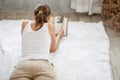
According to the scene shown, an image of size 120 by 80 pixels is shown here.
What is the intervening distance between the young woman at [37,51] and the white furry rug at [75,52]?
34cm

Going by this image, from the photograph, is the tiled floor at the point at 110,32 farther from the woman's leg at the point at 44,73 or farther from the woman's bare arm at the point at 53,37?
the woman's leg at the point at 44,73

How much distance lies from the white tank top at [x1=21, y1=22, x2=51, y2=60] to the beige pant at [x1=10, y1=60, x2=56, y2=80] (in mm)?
108

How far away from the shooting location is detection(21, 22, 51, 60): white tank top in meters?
2.02

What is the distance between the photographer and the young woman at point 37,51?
185 cm

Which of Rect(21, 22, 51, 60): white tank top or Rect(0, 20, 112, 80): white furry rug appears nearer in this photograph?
Rect(21, 22, 51, 60): white tank top

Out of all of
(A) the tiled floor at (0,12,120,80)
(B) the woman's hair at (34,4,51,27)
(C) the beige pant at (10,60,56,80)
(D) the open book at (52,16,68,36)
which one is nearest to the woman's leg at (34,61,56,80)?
(C) the beige pant at (10,60,56,80)

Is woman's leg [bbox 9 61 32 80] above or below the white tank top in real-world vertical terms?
below

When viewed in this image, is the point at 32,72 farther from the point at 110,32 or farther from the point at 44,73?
the point at 110,32

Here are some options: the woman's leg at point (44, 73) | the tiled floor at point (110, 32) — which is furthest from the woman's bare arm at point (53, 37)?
the tiled floor at point (110, 32)

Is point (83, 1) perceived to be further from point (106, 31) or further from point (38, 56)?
point (38, 56)

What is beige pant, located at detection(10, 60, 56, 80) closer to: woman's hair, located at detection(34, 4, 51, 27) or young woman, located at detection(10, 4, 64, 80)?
young woman, located at detection(10, 4, 64, 80)

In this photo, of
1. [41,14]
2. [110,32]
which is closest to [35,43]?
[41,14]

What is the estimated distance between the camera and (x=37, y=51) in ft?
6.61

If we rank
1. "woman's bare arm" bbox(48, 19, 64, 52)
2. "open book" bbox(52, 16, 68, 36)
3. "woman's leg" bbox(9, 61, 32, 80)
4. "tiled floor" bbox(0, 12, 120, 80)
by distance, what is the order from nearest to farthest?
"woman's leg" bbox(9, 61, 32, 80), "woman's bare arm" bbox(48, 19, 64, 52), "tiled floor" bbox(0, 12, 120, 80), "open book" bbox(52, 16, 68, 36)
